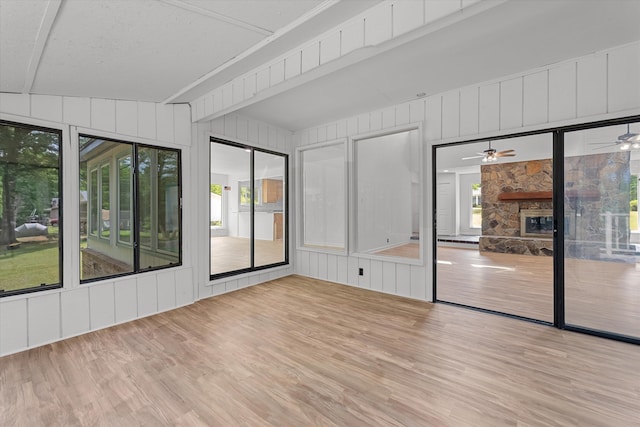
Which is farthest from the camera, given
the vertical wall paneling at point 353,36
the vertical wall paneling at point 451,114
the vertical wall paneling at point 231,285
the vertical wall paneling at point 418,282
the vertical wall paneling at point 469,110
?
the vertical wall paneling at point 231,285

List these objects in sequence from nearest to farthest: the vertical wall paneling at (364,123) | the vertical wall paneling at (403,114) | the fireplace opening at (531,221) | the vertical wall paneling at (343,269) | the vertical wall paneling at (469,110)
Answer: the vertical wall paneling at (469,110)
the vertical wall paneling at (403,114)
the vertical wall paneling at (364,123)
the vertical wall paneling at (343,269)
the fireplace opening at (531,221)

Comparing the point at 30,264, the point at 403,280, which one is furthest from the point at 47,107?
the point at 403,280

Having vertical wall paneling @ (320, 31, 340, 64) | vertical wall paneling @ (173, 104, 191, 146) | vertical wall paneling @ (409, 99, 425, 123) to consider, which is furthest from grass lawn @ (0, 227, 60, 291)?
vertical wall paneling @ (409, 99, 425, 123)

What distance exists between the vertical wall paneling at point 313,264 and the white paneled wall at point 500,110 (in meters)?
0.39

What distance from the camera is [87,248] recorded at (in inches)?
118

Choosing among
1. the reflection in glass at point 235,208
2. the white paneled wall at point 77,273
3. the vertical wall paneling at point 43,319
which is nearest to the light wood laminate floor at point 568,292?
the reflection in glass at point 235,208

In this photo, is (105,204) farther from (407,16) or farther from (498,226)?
(498,226)

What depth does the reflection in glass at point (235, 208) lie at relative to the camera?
4230 mm

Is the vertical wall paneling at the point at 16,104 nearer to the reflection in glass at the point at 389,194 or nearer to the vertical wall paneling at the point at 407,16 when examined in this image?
the vertical wall paneling at the point at 407,16

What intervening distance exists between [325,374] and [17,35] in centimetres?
302

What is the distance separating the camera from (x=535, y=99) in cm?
304

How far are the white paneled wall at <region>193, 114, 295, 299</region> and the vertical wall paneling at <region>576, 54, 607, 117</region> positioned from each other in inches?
158

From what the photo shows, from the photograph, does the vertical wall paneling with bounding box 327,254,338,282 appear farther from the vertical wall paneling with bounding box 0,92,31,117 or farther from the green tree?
the vertical wall paneling with bounding box 0,92,31,117

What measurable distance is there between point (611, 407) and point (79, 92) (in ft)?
16.1
